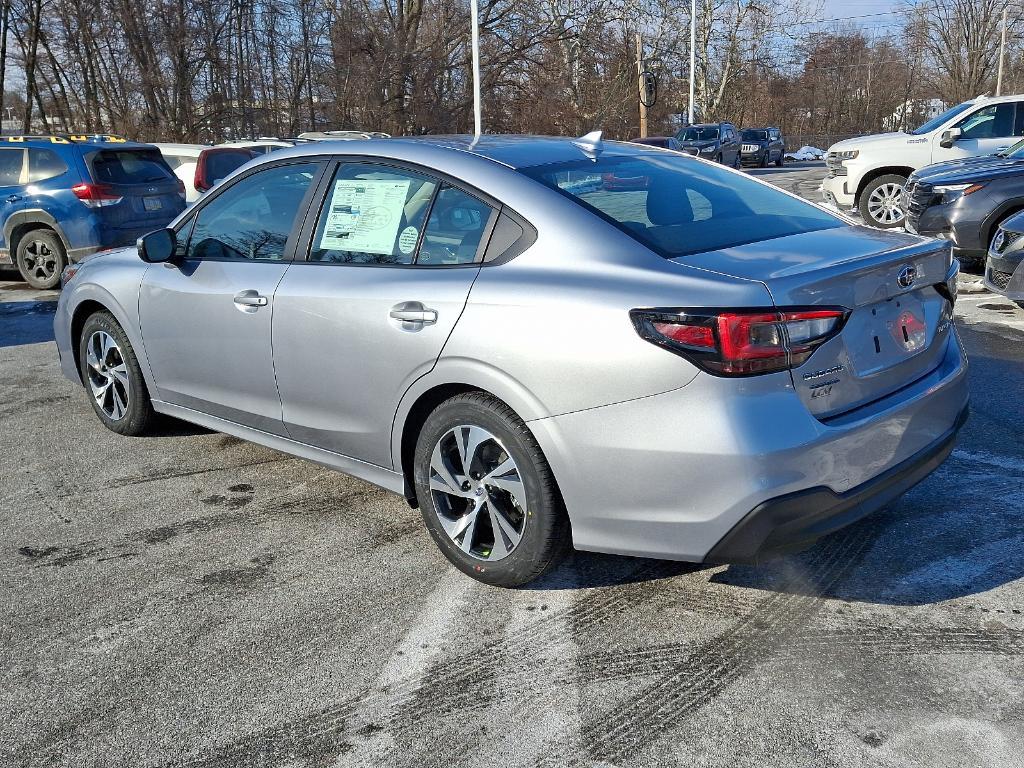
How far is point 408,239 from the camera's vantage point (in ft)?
12.4

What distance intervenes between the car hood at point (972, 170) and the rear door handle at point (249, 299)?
7719 mm

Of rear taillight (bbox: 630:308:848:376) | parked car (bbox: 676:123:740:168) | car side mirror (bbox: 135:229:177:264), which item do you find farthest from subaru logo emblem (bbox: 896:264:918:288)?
parked car (bbox: 676:123:740:168)

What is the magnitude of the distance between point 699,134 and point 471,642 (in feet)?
112

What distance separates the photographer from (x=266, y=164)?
452 centimetres

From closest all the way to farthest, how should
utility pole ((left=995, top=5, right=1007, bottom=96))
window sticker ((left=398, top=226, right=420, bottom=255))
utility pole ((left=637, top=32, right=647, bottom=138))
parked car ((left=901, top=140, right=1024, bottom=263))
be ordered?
window sticker ((left=398, top=226, right=420, bottom=255)) < parked car ((left=901, top=140, right=1024, bottom=263)) < utility pole ((left=637, top=32, right=647, bottom=138)) < utility pole ((left=995, top=5, right=1007, bottom=96))

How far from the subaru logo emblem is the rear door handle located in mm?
2495

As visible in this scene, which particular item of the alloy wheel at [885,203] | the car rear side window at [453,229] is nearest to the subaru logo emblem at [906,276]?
the car rear side window at [453,229]

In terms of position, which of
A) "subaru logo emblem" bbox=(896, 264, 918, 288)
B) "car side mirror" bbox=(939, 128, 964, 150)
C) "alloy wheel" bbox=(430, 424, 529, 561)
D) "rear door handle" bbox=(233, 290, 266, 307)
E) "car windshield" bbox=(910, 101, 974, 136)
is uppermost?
"car windshield" bbox=(910, 101, 974, 136)

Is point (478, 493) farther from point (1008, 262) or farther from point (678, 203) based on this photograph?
point (1008, 262)

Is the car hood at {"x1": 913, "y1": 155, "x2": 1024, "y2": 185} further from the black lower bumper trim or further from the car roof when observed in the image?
the black lower bumper trim

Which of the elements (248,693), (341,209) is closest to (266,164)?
(341,209)

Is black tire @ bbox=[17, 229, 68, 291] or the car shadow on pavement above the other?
black tire @ bbox=[17, 229, 68, 291]

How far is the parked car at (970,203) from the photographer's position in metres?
9.16

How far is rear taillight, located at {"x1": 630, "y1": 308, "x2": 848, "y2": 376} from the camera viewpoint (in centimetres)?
286
